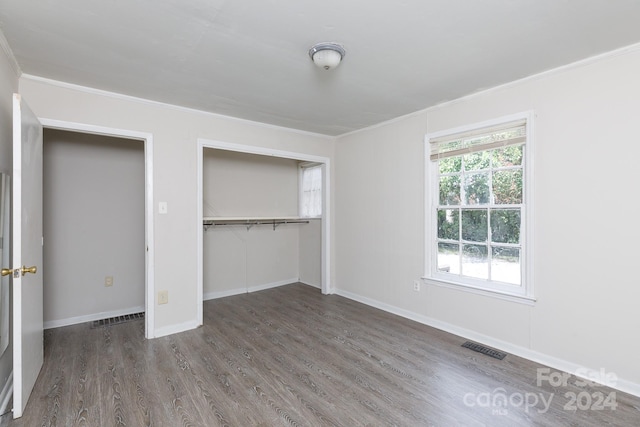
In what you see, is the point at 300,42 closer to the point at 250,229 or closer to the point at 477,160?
the point at 477,160

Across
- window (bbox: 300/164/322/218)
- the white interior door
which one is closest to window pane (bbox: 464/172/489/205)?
window (bbox: 300/164/322/218)

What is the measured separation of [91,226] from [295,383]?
2.99 m

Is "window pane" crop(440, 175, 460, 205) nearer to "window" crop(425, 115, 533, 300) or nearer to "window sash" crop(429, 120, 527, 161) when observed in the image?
"window" crop(425, 115, 533, 300)

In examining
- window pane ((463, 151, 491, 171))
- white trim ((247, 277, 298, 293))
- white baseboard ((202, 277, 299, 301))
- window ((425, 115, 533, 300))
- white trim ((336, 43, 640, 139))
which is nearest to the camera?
white trim ((336, 43, 640, 139))

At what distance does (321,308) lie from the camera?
4062mm

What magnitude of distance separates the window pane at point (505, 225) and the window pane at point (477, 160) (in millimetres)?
453

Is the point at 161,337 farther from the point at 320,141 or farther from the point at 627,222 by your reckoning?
the point at 627,222

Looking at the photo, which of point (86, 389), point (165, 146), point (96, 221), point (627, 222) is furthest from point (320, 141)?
point (86, 389)

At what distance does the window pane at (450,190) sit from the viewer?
10.6 feet

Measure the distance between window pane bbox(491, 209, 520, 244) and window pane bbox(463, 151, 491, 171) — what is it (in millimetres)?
453

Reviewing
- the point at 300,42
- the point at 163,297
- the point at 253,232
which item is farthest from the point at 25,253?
the point at 253,232

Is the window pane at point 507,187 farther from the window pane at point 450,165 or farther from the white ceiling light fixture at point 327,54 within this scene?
the white ceiling light fixture at point 327,54

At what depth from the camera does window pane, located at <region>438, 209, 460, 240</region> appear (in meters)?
3.25

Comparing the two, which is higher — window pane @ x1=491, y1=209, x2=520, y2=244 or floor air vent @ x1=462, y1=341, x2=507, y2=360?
window pane @ x1=491, y1=209, x2=520, y2=244
